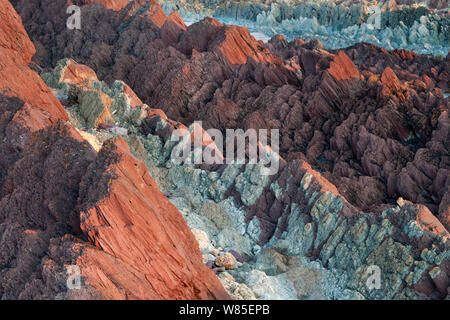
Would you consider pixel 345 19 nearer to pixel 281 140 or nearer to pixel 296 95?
pixel 296 95

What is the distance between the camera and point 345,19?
65.2 metres

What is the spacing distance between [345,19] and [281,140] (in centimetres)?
4483

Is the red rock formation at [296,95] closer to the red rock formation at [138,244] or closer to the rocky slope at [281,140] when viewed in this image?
the rocky slope at [281,140]

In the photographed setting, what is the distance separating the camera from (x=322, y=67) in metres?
29.2

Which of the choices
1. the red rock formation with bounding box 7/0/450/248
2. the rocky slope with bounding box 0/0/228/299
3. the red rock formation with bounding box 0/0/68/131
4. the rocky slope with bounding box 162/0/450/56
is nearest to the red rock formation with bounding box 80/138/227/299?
the rocky slope with bounding box 0/0/228/299

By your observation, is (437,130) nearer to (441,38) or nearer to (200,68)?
(200,68)

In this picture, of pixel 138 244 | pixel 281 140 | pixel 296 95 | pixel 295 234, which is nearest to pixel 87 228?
pixel 138 244

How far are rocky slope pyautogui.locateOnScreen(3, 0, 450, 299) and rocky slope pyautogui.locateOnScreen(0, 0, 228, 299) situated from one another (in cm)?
22

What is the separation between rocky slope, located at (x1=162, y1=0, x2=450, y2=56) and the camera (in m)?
57.8

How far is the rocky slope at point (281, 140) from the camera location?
12.6 m

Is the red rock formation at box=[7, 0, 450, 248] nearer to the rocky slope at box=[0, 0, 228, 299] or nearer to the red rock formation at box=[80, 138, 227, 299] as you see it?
the red rock formation at box=[80, 138, 227, 299]

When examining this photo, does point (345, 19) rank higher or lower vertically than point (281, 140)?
higher

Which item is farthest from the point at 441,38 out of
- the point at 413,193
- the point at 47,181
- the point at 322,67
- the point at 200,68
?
the point at 47,181
